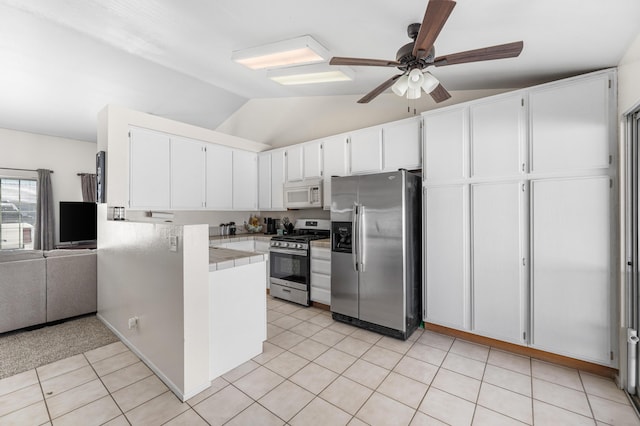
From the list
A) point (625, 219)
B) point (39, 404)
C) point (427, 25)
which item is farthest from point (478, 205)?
point (39, 404)

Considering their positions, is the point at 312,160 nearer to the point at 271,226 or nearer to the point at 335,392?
the point at 271,226

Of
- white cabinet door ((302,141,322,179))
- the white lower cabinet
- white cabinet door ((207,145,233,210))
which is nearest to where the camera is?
the white lower cabinet

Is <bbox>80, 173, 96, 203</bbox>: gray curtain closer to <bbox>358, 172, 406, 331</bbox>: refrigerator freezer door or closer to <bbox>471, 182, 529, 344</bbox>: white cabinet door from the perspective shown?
Result: <bbox>358, 172, 406, 331</bbox>: refrigerator freezer door

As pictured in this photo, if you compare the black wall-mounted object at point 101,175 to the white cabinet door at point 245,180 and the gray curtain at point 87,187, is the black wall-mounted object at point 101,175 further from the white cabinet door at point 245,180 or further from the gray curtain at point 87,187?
the gray curtain at point 87,187

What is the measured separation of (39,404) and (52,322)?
69.3 inches

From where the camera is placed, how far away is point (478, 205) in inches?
106

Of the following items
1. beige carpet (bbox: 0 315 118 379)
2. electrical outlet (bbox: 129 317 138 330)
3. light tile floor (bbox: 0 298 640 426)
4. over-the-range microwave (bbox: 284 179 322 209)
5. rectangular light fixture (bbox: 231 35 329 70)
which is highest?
rectangular light fixture (bbox: 231 35 329 70)

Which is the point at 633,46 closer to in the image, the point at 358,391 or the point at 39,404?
the point at 358,391

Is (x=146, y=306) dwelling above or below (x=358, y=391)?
above

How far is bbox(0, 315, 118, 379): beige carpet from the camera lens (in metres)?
2.40

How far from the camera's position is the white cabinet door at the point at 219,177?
4.38m

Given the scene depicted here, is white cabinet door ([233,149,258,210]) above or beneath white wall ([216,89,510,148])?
beneath

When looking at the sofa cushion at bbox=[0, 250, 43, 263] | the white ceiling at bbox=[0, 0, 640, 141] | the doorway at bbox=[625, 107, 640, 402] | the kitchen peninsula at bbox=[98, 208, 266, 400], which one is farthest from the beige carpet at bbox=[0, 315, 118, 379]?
the doorway at bbox=[625, 107, 640, 402]

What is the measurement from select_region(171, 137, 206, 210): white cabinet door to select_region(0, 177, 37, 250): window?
134 inches
